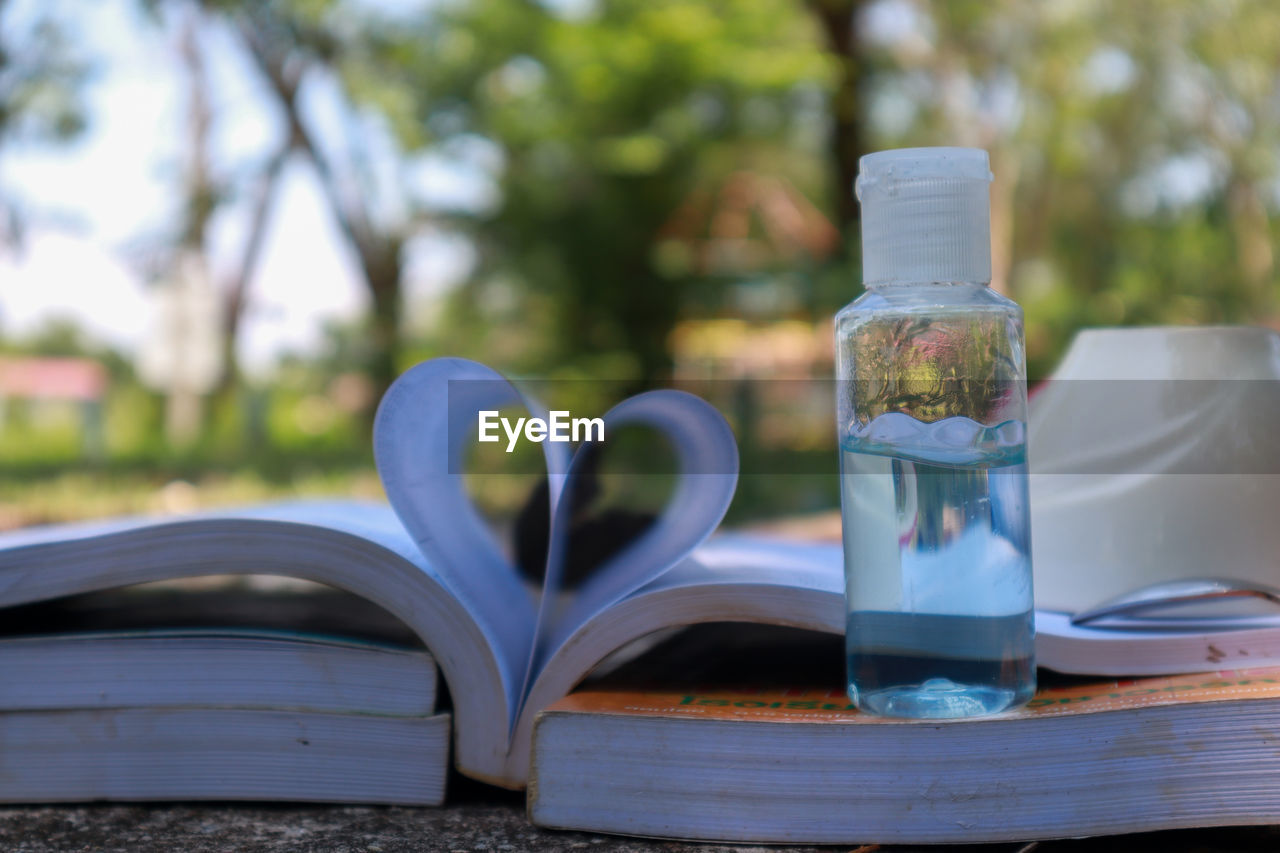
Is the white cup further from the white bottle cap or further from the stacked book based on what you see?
the white bottle cap

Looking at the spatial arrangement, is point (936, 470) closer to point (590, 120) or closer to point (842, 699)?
point (842, 699)

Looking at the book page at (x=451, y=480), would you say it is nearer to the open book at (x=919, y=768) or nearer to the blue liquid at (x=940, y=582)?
the open book at (x=919, y=768)

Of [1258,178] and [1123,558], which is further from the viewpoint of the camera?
[1258,178]

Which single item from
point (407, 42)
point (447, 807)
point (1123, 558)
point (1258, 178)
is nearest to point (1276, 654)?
point (1123, 558)

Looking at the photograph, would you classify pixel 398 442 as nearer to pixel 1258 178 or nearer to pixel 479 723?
pixel 479 723

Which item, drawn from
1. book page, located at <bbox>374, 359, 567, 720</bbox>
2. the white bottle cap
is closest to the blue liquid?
the white bottle cap

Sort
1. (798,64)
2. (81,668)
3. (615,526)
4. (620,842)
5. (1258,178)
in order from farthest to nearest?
(1258,178), (798,64), (615,526), (81,668), (620,842)
